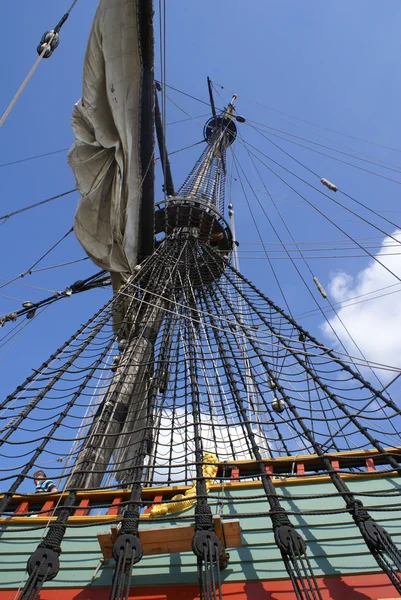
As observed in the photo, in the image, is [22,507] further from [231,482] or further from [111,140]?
[111,140]

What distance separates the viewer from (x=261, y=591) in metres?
2.30

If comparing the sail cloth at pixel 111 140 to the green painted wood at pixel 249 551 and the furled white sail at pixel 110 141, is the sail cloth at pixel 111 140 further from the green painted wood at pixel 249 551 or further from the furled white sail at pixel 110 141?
the green painted wood at pixel 249 551

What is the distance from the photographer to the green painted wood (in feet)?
7.93

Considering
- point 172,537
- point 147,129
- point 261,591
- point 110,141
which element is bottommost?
point 261,591

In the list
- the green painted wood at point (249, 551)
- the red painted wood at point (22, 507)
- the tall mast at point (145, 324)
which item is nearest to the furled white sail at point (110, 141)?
the tall mast at point (145, 324)

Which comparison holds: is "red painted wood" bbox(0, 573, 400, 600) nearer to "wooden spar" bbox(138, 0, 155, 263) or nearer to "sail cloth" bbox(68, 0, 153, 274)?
"sail cloth" bbox(68, 0, 153, 274)

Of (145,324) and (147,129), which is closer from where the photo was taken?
(145,324)

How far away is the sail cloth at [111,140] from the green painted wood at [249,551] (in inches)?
175

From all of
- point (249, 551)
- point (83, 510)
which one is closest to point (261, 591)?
point (249, 551)

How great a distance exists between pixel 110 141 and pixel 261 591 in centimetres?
602

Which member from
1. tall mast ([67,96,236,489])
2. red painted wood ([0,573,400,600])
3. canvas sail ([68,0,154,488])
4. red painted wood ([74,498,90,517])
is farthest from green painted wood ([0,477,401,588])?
canvas sail ([68,0,154,488])

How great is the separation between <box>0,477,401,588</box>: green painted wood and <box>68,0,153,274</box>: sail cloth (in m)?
4.43

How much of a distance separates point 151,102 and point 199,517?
5676 millimetres

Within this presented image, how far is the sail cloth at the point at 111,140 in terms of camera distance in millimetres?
5953
